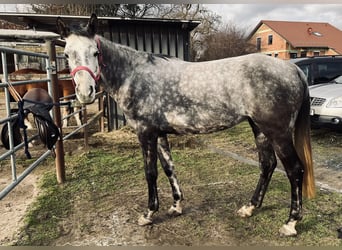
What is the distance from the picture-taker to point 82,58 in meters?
2.22

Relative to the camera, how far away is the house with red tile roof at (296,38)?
34156mm

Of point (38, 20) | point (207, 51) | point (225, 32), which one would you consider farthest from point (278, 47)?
point (38, 20)

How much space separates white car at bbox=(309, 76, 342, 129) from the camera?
5.29m

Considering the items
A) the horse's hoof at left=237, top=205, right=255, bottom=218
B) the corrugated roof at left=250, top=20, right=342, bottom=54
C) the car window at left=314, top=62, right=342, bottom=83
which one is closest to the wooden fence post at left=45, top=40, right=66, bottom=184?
the horse's hoof at left=237, top=205, right=255, bottom=218

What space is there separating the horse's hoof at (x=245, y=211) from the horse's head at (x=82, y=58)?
1.79 m

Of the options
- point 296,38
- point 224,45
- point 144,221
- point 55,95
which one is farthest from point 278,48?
point 144,221

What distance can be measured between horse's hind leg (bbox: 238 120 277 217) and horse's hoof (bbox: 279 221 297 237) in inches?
14.8

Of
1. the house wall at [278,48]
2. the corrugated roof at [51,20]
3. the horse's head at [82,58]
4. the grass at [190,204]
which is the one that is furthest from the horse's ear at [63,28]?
the house wall at [278,48]

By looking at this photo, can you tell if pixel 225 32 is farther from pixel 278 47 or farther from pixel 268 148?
pixel 268 148

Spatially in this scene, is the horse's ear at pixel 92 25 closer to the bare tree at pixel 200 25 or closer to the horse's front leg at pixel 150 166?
the horse's front leg at pixel 150 166

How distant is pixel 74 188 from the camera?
3.63 metres

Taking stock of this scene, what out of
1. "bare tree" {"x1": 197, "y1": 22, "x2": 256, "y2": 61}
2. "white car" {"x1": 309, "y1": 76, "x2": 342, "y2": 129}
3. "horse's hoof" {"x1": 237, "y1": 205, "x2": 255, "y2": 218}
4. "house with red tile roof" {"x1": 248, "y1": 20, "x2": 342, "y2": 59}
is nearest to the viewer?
"horse's hoof" {"x1": 237, "y1": 205, "x2": 255, "y2": 218}

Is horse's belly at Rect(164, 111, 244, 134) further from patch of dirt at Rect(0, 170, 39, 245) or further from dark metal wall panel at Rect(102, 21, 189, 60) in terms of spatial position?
dark metal wall panel at Rect(102, 21, 189, 60)

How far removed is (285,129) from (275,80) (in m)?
0.41
